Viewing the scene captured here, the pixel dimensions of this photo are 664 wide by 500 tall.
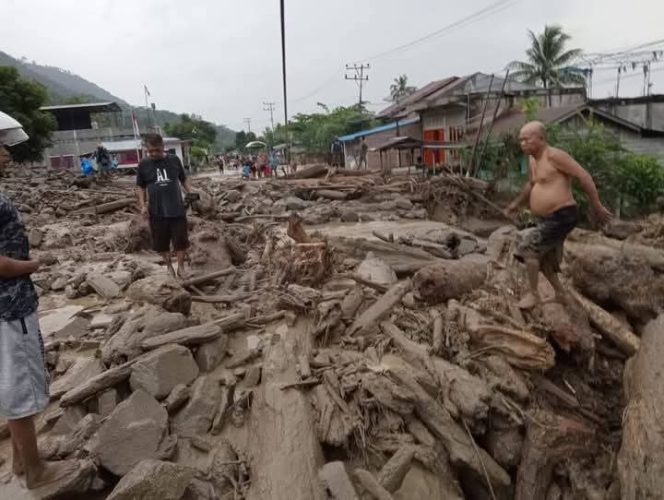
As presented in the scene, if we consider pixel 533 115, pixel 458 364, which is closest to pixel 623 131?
pixel 533 115

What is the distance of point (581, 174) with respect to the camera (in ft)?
12.6

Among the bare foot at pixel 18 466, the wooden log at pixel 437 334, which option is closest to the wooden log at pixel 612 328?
the wooden log at pixel 437 334

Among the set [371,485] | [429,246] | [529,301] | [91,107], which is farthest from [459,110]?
[91,107]

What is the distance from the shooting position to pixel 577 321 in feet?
14.0

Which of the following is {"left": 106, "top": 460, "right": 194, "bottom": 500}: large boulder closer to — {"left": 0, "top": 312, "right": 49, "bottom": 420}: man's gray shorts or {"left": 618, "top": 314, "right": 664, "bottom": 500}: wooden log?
{"left": 0, "top": 312, "right": 49, "bottom": 420}: man's gray shorts

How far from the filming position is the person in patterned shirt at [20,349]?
2.38m

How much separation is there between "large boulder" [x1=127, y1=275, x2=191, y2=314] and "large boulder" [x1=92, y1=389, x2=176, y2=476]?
1.47 m

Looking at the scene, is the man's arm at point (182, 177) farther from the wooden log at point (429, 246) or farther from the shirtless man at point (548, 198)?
the shirtless man at point (548, 198)

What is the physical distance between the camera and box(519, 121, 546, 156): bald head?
3949mm

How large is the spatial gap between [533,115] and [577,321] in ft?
41.4

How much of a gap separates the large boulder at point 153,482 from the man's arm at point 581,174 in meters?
3.58

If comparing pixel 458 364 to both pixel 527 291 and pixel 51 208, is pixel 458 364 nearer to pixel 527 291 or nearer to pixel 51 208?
pixel 527 291

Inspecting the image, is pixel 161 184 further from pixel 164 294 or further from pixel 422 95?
pixel 422 95

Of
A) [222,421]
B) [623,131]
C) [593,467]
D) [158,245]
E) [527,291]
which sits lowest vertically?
[593,467]
